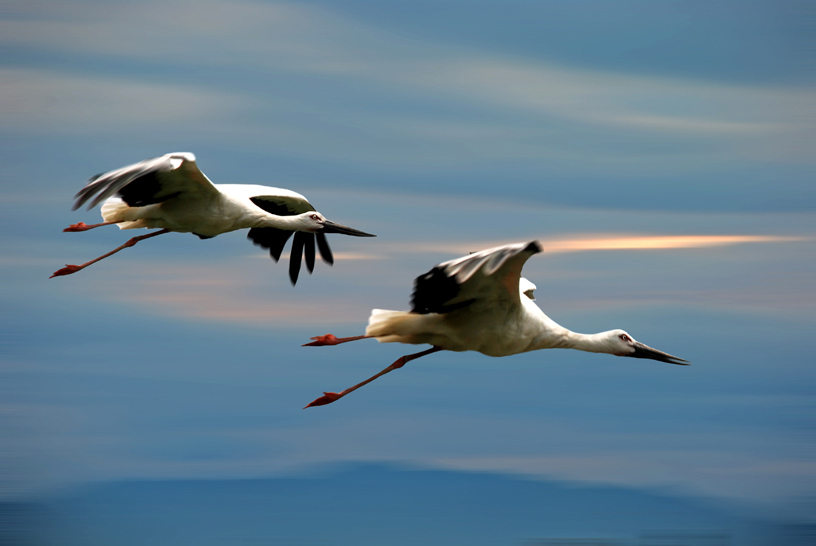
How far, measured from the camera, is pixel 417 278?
8.48 metres

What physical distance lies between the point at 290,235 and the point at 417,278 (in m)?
4.79

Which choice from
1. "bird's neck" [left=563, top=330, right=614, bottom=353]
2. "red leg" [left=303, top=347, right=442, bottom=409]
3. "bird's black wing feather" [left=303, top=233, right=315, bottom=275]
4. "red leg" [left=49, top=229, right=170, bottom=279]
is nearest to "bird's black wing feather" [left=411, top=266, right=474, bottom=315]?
"red leg" [left=303, top=347, right=442, bottom=409]

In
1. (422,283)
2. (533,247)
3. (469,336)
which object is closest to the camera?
(533,247)

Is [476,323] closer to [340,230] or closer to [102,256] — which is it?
[340,230]

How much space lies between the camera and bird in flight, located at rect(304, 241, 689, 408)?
8.74 meters

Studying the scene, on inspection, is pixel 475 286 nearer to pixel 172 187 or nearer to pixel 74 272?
pixel 172 187

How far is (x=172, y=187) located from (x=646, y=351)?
5.11 m

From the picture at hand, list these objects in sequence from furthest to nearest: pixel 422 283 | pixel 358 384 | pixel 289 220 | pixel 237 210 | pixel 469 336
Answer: pixel 289 220
pixel 237 210
pixel 358 384
pixel 469 336
pixel 422 283

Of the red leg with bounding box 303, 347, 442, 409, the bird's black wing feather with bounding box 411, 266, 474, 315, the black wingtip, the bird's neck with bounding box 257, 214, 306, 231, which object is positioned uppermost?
the bird's neck with bounding box 257, 214, 306, 231

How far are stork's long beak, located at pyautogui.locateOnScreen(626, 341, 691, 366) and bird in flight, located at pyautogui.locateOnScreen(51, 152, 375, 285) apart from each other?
12.6 ft

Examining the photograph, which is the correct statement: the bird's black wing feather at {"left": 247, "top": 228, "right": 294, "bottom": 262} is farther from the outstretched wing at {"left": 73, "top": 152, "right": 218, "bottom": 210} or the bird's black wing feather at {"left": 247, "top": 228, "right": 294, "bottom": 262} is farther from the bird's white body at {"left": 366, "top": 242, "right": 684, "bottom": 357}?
the bird's white body at {"left": 366, "top": 242, "right": 684, "bottom": 357}

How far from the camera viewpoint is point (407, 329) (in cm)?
952

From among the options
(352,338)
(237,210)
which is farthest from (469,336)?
(237,210)

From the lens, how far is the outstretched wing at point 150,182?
9.15m
